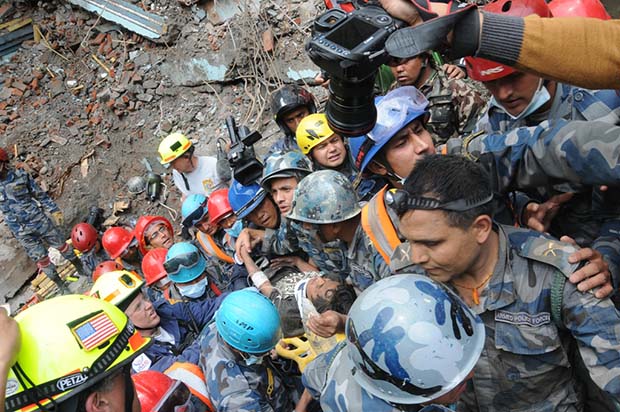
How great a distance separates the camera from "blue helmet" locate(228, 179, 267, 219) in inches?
180

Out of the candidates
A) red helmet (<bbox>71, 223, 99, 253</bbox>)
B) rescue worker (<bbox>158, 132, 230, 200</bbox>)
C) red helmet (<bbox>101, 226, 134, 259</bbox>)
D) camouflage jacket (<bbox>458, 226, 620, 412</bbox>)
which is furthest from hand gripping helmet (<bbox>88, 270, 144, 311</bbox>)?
red helmet (<bbox>71, 223, 99, 253</bbox>)

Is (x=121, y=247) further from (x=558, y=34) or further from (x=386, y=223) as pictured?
(x=558, y=34)

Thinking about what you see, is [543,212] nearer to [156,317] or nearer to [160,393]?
[160,393]

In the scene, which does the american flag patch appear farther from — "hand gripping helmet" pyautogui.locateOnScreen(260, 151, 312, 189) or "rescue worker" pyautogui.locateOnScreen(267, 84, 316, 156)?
"rescue worker" pyautogui.locateOnScreen(267, 84, 316, 156)

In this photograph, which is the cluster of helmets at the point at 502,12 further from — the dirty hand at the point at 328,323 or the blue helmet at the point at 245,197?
the blue helmet at the point at 245,197

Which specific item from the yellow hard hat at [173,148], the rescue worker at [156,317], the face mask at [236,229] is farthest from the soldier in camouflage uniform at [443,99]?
the yellow hard hat at [173,148]

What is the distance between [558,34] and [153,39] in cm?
1008

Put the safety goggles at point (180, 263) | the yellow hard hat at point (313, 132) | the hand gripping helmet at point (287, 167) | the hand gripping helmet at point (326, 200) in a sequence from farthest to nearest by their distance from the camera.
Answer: the safety goggles at point (180, 263) < the yellow hard hat at point (313, 132) < the hand gripping helmet at point (287, 167) < the hand gripping helmet at point (326, 200)

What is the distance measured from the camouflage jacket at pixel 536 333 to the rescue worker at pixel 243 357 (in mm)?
1310

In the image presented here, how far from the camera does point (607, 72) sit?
154cm

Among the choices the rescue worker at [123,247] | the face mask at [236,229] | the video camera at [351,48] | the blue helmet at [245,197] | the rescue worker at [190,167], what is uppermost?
the video camera at [351,48]

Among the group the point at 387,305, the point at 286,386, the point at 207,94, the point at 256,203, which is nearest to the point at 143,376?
the point at 286,386

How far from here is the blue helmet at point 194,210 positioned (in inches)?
222

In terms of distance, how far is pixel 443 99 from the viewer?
155 inches
